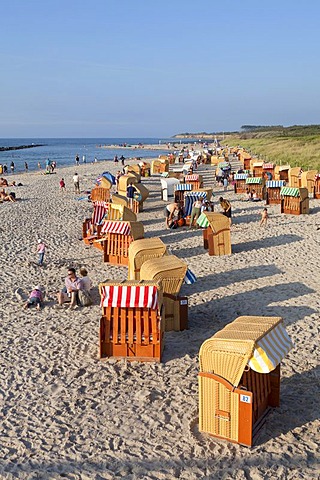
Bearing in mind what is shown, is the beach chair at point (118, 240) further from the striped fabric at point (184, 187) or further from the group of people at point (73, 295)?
the striped fabric at point (184, 187)

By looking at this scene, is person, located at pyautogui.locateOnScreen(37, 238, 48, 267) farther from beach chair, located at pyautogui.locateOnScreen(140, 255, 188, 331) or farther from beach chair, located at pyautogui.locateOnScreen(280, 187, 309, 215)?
beach chair, located at pyautogui.locateOnScreen(280, 187, 309, 215)

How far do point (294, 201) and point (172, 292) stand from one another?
40.0 feet

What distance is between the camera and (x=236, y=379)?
5.44 metres

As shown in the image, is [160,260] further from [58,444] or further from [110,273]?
[58,444]

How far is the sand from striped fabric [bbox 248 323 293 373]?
868 mm

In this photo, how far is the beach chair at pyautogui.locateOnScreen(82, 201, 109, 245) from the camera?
16.1 metres

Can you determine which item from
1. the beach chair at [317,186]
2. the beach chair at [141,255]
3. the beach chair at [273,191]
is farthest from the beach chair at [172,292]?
the beach chair at [317,186]

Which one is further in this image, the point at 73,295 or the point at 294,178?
the point at 294,178

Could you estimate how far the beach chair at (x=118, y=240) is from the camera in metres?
13.6

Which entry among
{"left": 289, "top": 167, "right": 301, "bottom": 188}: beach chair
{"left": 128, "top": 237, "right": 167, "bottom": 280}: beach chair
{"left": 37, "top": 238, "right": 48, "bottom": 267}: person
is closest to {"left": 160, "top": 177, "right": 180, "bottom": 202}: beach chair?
{"left": 289, "top": 167, "right": 301, "bottom": 188}: beach chair

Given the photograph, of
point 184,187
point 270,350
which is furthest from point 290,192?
point 270,350

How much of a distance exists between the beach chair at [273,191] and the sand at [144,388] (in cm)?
880

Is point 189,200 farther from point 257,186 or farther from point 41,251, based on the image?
point 41,251

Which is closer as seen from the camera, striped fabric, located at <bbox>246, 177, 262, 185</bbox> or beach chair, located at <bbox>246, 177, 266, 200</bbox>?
beach chair, located at <bbox>246, 177, 266, 200</bbox>
